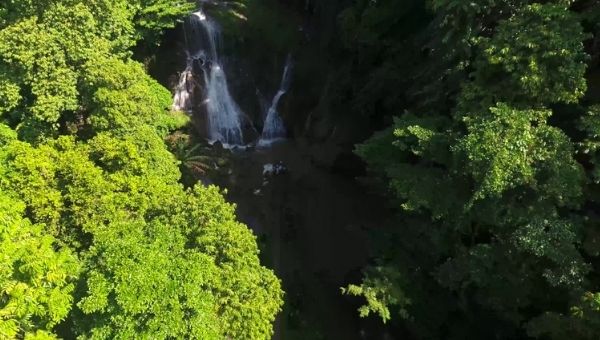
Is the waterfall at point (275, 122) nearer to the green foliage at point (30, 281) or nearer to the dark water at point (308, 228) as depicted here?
the dark water at point (308, 228)

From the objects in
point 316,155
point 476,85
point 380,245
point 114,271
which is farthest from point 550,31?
point 316,155

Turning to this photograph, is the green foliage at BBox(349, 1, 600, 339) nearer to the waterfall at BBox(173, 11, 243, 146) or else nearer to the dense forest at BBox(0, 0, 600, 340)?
the dense forest at BBox(0, 0, 600, 340)

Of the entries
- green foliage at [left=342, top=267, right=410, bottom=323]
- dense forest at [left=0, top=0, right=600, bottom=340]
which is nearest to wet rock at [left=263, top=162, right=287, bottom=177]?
dense forest at [left=0, top=0, right=600, bottom=340]

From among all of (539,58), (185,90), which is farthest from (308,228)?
(539,58)

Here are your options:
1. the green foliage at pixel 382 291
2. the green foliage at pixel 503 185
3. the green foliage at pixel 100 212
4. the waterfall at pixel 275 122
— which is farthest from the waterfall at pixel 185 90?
the green foliage at pixel 382 291

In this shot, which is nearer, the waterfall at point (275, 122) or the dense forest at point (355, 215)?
the dense forest at point (355, 215)

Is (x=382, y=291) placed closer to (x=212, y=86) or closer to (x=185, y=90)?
(x=212, y=86)

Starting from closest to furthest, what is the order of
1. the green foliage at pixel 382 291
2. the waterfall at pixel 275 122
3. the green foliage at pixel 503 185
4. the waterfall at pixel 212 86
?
1. the green foliage at pixel 503 185
2. the green foliage at pixel 382 291
3. the waterfall at pixel 212 86
4. the waterfall at pixel 275 122

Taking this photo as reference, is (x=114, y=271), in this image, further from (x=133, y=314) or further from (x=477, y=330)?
(x=477, y=330)
